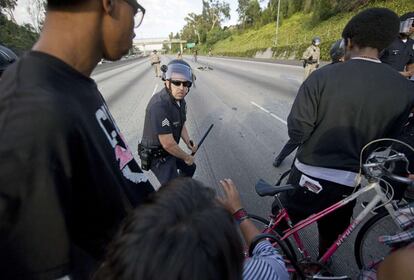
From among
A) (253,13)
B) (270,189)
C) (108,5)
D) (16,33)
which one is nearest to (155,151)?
(270,189)

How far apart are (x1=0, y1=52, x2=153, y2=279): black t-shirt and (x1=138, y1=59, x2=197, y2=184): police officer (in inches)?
65.0

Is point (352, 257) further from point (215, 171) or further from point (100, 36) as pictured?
point (100, 36)

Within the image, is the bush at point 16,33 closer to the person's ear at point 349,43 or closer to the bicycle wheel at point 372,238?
the person's ear at point 349,43

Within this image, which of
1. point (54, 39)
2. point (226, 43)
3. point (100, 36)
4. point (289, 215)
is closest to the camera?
point (54, 39)

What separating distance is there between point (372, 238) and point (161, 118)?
2.55 m

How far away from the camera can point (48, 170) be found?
0.69 m

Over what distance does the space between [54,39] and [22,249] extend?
0.66m

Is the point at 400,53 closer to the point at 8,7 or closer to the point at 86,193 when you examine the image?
the point at 86,193

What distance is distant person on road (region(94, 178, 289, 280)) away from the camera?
0.62 meters

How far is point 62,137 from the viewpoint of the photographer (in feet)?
2.37

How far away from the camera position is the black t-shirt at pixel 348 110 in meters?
1.84

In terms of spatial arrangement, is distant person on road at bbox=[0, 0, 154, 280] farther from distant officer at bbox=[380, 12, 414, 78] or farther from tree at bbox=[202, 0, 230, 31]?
tree at bbox=[202, 0, 230, 31]

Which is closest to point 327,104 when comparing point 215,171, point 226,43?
point 215,171

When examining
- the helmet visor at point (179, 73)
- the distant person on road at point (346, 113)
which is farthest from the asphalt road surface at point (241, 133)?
the helmet visor at point (179, 73)
